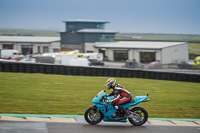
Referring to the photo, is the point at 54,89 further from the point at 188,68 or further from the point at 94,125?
the point at 188,68

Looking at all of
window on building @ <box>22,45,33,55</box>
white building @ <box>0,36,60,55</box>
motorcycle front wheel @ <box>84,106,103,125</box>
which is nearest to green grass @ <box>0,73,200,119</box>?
motorcycle front wheel @ <box>84,106,103,125</box>

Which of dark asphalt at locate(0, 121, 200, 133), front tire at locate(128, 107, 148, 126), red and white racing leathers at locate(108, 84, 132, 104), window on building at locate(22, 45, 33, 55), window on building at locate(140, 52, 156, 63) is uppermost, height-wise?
window on building at locate(22, 45, 33, 55)

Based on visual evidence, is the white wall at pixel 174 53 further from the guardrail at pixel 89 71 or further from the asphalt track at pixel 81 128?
the asphalt track at pixel 81 128

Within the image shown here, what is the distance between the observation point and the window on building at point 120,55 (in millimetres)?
54425

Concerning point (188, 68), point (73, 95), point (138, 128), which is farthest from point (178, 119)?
point (188, 68)

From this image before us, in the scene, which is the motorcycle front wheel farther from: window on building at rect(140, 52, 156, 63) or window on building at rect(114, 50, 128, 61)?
window on building at rect(114, 50, 128, 61)

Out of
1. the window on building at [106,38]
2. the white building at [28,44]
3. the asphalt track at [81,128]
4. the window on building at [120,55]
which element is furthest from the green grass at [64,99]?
the window on building at [106,38]

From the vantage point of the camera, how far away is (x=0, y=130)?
7.34 metres

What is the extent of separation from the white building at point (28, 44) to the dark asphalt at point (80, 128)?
148 ft

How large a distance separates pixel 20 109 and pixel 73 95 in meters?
3.26

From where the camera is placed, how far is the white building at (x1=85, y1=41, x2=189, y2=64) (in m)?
51.4

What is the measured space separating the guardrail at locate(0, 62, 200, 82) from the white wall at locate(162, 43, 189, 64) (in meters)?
30.7

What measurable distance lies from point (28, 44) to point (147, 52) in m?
23.2

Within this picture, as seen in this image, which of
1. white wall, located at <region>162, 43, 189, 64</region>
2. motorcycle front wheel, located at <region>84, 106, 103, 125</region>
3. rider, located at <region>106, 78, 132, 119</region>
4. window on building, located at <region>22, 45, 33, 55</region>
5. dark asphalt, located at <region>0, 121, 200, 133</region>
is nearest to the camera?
dark asphalt, located at <region>0, 121, 200, 133</region>
